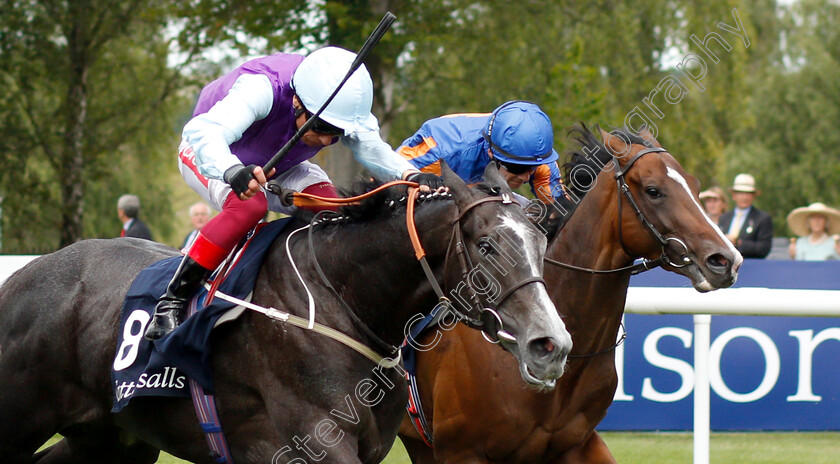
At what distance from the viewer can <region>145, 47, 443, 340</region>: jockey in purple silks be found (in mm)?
3213

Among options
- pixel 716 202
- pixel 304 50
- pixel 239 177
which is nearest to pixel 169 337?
pixel 239 177

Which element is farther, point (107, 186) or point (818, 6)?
point (818, 6)

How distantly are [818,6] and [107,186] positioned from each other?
21948 millimetres

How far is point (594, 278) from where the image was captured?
13.1 ft

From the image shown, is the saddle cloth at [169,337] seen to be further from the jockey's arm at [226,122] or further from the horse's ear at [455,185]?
the horse's ear at [455,185]

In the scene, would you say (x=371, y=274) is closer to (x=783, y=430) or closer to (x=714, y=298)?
(x=714, y=298)

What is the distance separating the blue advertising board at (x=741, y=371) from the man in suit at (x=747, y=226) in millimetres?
1754

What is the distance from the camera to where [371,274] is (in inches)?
127

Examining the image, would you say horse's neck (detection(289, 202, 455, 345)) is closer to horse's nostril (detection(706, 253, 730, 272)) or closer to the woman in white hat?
horse's nostril (detection(706, 253, 730, 272))

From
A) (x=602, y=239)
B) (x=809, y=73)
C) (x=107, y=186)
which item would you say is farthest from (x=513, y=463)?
(x=809, y=73)

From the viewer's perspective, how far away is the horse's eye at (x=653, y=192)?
12.8ft

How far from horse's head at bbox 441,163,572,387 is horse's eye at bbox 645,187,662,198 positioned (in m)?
1.04

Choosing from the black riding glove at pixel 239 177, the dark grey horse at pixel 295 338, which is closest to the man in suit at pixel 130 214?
the dark grey horse at pixel 295 338

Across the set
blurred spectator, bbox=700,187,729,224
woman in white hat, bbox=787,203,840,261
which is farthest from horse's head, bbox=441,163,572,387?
woman in white hat, bbox=787,203,840,261
